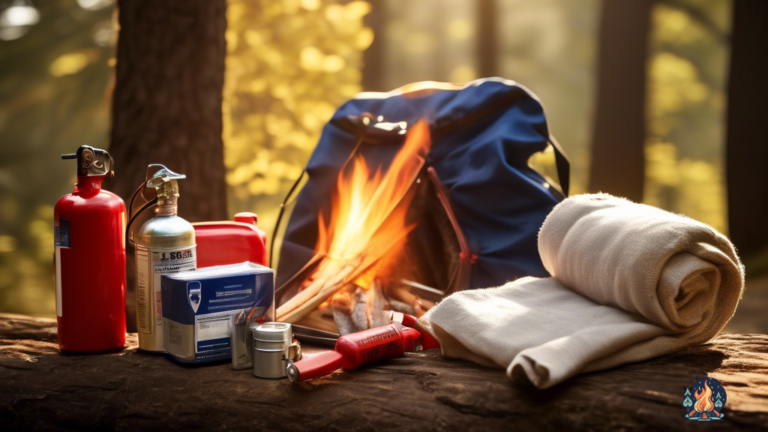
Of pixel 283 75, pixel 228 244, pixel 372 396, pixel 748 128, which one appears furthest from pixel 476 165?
pixel 748 128

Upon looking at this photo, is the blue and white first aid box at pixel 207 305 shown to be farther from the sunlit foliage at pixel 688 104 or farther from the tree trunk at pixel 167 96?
the sunlit foliage at pixel 688 104

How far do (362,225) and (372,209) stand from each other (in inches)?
2.6

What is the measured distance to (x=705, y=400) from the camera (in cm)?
112

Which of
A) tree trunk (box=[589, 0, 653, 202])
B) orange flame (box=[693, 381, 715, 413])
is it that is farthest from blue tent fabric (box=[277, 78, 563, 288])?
tree trunk (box=[589, 0, 653, 202])

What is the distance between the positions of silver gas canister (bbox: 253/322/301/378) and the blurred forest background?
6.78 feet

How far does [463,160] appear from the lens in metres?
2.06

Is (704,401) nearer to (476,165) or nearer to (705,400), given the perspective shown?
(705,400)

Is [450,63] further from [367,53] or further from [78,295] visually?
[78,295]

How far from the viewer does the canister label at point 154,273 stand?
57.8 inches

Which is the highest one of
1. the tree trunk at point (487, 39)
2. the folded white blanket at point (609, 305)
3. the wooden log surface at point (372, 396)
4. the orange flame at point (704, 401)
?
the tree trunk at point (487, 39)

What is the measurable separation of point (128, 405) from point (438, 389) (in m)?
0.70

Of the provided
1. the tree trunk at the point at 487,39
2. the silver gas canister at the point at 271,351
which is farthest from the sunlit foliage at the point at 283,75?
the tree trunk at the point at 487,39

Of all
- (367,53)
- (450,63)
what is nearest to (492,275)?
(367,53)

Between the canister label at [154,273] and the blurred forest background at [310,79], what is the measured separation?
5.82 feet
